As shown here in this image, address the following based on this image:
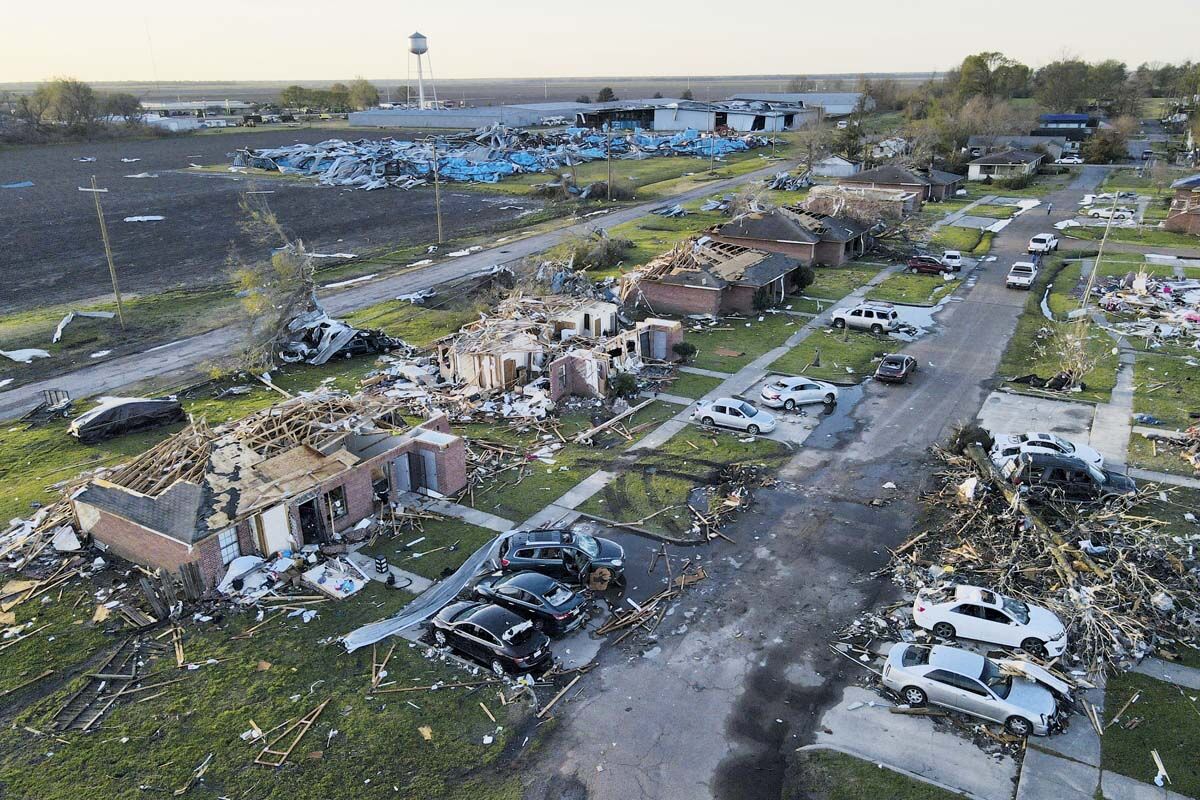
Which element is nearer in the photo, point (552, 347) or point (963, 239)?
point (552, 347)

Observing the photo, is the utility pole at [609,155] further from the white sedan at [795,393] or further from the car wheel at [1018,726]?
the car wheel at [1018,726]

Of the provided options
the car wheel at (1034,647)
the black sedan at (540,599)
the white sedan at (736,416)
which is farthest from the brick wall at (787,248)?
the black sedan at (540,599)

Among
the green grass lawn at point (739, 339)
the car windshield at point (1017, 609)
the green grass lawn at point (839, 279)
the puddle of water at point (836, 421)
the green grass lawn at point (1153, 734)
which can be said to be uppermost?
the green grass lawn at point (839, 279)

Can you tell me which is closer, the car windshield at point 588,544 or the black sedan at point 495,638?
the black sedan at point 495,638

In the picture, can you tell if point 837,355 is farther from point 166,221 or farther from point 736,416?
point 166,221

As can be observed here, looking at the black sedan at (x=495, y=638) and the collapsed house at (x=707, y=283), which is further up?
the collapsed house at (x=707, y=283)

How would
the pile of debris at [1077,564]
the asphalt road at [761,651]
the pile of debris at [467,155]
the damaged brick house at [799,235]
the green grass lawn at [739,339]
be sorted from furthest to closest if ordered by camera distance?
the pile of debris at [467,155] → the damaged brick house at [799,235] → the green grass lawn at [739,339] → the pile of debris at [1077,564] → the asphalt road at [761,651]

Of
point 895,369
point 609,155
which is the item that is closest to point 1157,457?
point 895,369

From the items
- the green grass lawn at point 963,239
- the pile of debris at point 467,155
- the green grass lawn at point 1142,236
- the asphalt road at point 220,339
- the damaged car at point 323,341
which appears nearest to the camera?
the asphalt road at point 220,339
